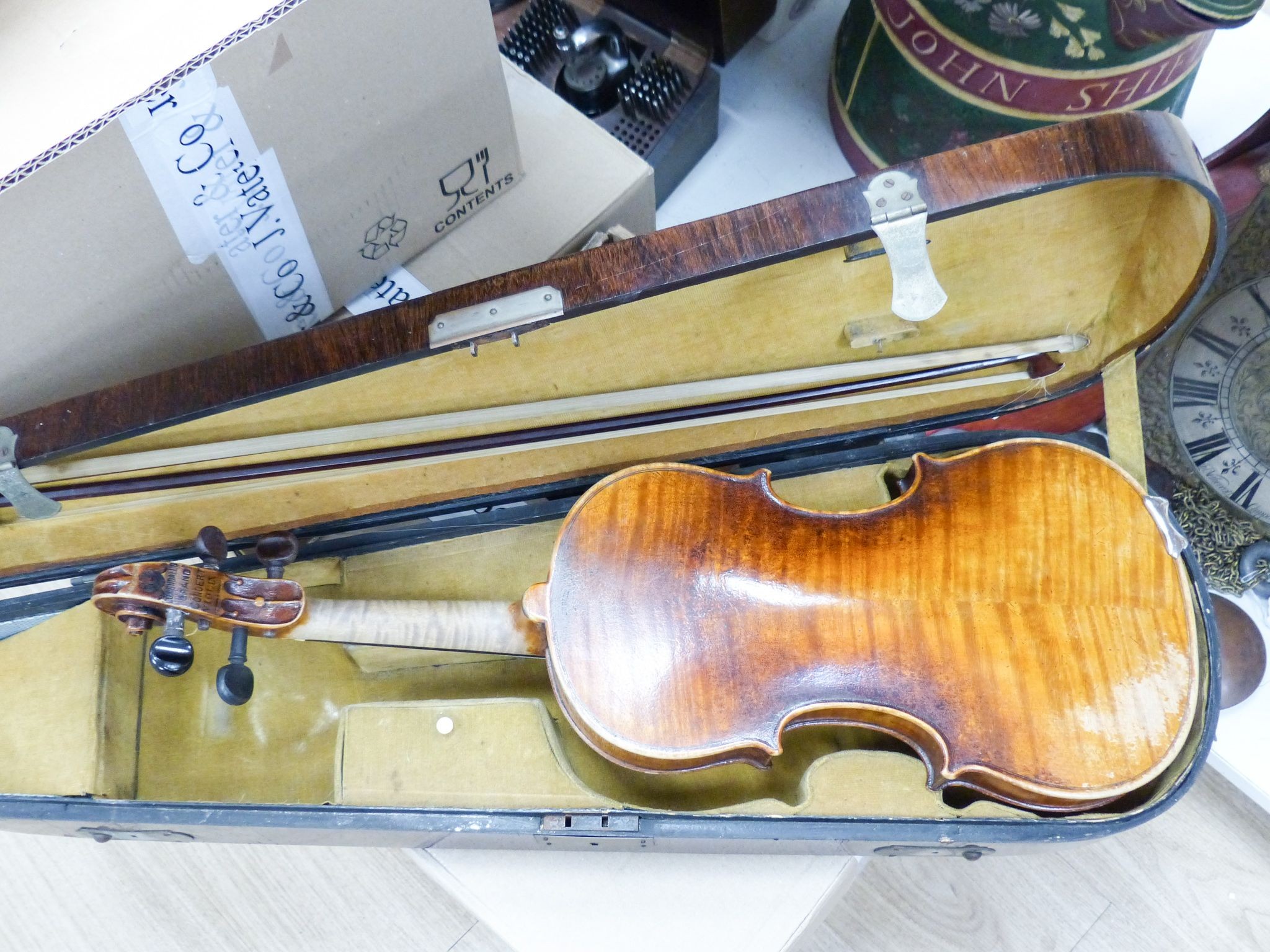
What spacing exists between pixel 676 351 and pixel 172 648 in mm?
627

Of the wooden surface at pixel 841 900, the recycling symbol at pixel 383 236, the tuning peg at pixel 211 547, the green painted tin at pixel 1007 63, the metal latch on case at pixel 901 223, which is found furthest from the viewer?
the wooden surface at pixel 841 900

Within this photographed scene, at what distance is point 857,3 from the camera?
1.49 m

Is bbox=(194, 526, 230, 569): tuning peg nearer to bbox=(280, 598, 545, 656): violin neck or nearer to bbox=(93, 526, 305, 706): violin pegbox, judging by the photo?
bbox=(93, 526, 305, 706): violin pegbox

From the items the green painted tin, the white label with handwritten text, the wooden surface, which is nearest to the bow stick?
the white label with handwritten text

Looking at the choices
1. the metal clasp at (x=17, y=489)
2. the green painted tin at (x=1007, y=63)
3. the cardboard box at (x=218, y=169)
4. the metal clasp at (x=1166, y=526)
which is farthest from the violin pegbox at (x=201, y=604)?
the green painted tin at (x=1007, y=63)

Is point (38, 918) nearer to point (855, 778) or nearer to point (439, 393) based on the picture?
point (439, 393)

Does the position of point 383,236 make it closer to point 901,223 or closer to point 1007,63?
point 901,223

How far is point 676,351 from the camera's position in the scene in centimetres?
112

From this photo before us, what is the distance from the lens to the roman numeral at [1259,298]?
4.15ft

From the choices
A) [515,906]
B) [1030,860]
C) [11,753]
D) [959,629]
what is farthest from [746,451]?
[11,753]

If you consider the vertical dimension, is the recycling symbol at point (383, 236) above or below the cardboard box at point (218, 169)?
below

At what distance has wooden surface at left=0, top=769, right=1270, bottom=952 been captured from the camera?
1547 mm

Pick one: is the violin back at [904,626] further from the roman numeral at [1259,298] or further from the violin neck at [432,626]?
the roman numeral at [1259,298]

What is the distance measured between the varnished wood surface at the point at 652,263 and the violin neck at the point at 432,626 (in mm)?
279
